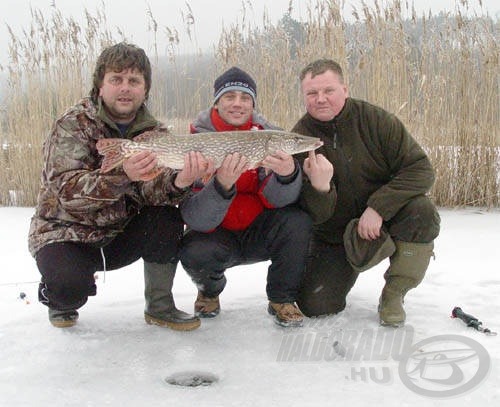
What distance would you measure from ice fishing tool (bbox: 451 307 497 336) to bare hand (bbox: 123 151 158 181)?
171cm

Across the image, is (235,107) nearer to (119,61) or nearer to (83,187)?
(119,61)

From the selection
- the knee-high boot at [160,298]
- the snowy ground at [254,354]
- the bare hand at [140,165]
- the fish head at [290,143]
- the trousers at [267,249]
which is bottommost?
the snowy ground at [254,354]

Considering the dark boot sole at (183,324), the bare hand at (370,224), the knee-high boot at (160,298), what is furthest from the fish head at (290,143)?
the dark boot sole at (183,324)

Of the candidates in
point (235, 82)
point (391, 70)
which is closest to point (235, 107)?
point (235, 82)

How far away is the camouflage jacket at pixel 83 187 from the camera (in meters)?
2.42

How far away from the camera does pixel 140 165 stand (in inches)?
93.2

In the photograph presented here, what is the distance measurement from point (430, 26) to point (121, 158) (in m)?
4.30

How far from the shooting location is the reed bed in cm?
527

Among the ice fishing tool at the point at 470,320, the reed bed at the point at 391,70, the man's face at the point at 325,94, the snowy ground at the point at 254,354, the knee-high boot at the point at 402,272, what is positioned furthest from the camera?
the reed bed at the point at 391,70

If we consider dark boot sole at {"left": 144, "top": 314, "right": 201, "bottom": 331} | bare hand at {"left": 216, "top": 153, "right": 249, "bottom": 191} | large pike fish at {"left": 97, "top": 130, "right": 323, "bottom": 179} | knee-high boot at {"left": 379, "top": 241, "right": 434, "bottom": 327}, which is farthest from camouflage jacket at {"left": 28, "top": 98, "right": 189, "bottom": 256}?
knee-high boot at {"left": 379, "top": 241, "right": 434, "bottom": 327}

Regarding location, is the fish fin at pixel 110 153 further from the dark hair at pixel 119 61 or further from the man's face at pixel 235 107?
the man's face at pixel 235 107

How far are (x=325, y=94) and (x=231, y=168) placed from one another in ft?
2.52

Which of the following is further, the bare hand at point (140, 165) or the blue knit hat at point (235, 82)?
the blue knit hat at point (235, 82)

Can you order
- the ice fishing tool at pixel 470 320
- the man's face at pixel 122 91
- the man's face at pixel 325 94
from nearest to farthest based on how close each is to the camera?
the ice fishing tool at pixel 470 320 → the man's face at pixel 122 91 → the man's face at pixel 325 94
